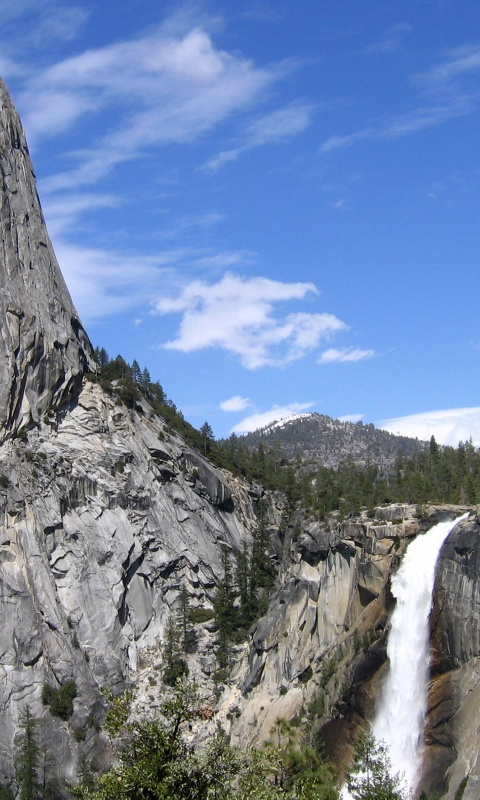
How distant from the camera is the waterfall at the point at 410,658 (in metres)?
57.0

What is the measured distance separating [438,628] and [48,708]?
35.0 metres

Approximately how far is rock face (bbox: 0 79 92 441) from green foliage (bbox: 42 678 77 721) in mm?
24412

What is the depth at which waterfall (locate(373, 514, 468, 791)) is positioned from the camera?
57.0 metres

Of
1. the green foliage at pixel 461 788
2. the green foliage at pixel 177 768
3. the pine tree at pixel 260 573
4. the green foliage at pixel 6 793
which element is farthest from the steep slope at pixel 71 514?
the green foliage at pixel 177 768

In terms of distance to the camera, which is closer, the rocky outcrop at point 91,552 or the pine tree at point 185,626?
the rocky outcrop at point 91,552

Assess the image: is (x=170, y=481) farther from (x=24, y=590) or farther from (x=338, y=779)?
(x=338, y=779)

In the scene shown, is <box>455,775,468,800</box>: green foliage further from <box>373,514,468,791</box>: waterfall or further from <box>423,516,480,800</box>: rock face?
<box>373,514,468,791</box>: waterfall

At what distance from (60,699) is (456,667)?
116 feet

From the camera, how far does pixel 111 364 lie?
104 metres

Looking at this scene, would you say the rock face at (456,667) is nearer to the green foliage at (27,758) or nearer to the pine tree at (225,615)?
the pine tree at (225,615)

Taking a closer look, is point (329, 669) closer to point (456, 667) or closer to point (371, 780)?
point (456, 667)

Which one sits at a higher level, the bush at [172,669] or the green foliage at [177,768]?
the green foliage at [177,768]

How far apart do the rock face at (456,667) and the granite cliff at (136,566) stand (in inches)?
4.6

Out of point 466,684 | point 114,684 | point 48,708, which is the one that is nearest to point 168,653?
point 114,684
